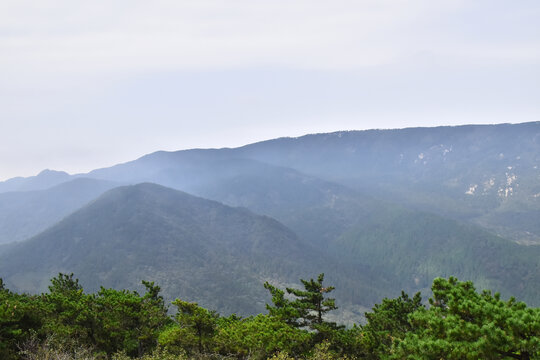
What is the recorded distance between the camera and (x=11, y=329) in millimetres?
24297

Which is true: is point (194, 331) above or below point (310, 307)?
above

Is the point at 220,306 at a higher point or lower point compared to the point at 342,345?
lower

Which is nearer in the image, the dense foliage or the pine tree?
the dense foliage

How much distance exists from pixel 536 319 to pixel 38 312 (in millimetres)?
29945

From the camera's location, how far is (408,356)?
13297 mm

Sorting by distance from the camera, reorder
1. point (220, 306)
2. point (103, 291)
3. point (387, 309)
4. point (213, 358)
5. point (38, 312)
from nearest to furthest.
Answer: point (213, 358) → point (38, 312) → point (387, 309) → point (103, 291) → point (220, 306)

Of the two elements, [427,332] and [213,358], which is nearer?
[427,332]

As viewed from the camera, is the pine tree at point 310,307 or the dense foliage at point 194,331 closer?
the dense foliage at point 194,331

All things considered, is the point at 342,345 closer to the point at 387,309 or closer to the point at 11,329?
the point at 387,309

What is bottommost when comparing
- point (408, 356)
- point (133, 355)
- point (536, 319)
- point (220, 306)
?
point (220, 306)

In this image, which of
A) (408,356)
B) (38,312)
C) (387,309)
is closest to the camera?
(408,356)

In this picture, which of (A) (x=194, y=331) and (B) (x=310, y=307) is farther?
(B) (x=310, y=307)

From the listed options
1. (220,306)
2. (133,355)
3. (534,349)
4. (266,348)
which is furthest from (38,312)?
(220,306)

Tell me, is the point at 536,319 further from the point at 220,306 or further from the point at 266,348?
the point at 220,306
